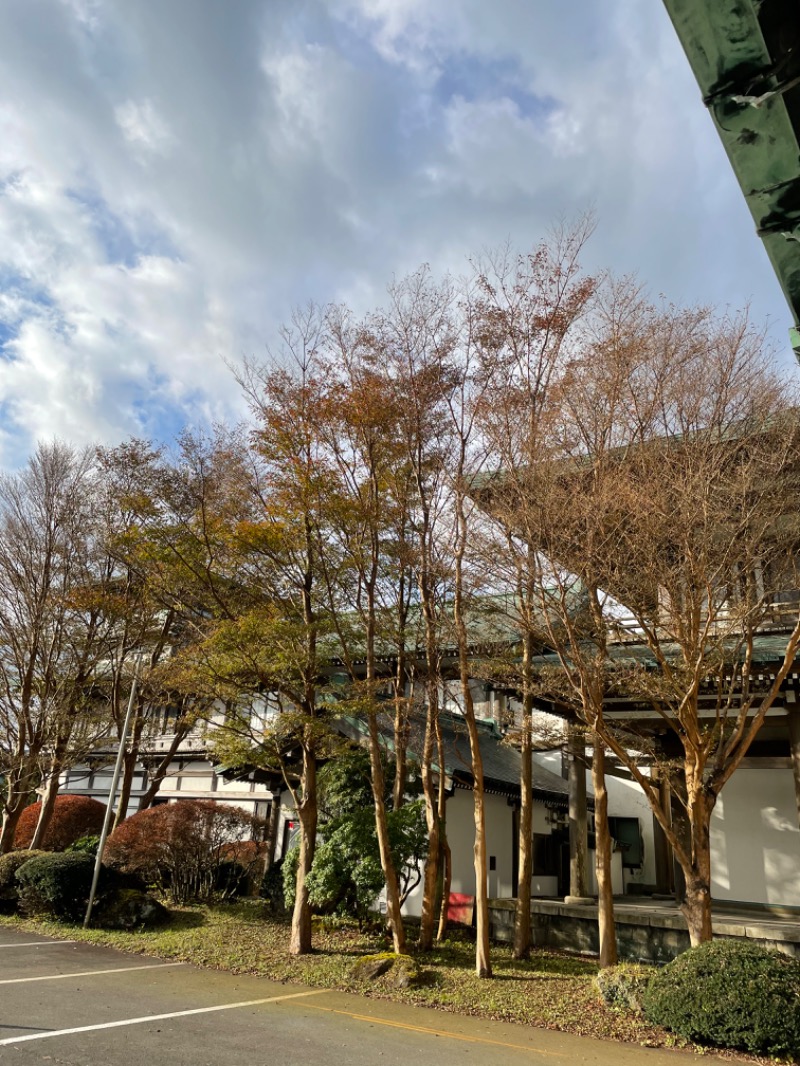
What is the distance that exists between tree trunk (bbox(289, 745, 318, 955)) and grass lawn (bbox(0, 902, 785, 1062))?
0.96 feet

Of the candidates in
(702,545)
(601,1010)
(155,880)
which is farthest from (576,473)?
(155,880)

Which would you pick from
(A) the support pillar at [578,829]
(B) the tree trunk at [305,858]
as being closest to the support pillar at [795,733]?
(A) the support pillar at [578,829]

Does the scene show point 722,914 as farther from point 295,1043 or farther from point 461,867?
point 295,1043

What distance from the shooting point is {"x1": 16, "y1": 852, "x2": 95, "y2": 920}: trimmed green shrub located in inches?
573

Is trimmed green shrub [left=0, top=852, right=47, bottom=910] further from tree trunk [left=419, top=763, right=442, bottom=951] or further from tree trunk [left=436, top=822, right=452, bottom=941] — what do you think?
tree trunk [left=419, top=763, right=442, bottom=951]

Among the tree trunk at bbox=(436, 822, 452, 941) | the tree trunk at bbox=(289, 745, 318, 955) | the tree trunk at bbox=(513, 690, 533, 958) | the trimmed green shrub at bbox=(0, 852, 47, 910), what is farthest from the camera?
the trimmed green shrub at bbox=(0, 852, 47, 910)

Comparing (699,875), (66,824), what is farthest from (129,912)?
(699,875)

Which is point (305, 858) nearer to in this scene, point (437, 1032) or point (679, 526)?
point (437, 1032)

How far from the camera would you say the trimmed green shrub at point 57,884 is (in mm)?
14562

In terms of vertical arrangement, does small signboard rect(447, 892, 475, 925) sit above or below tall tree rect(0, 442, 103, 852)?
below

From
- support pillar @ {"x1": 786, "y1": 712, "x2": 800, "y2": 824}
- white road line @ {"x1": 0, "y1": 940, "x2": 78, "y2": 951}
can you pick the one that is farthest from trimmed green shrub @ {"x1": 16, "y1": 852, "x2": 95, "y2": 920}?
support pillar @ {"x1": 786, "y1": 712, "x2": 800, "y2": 824}

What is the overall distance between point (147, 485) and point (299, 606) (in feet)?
21.5

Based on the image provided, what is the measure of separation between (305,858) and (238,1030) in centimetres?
449

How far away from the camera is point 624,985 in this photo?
28.7ft
